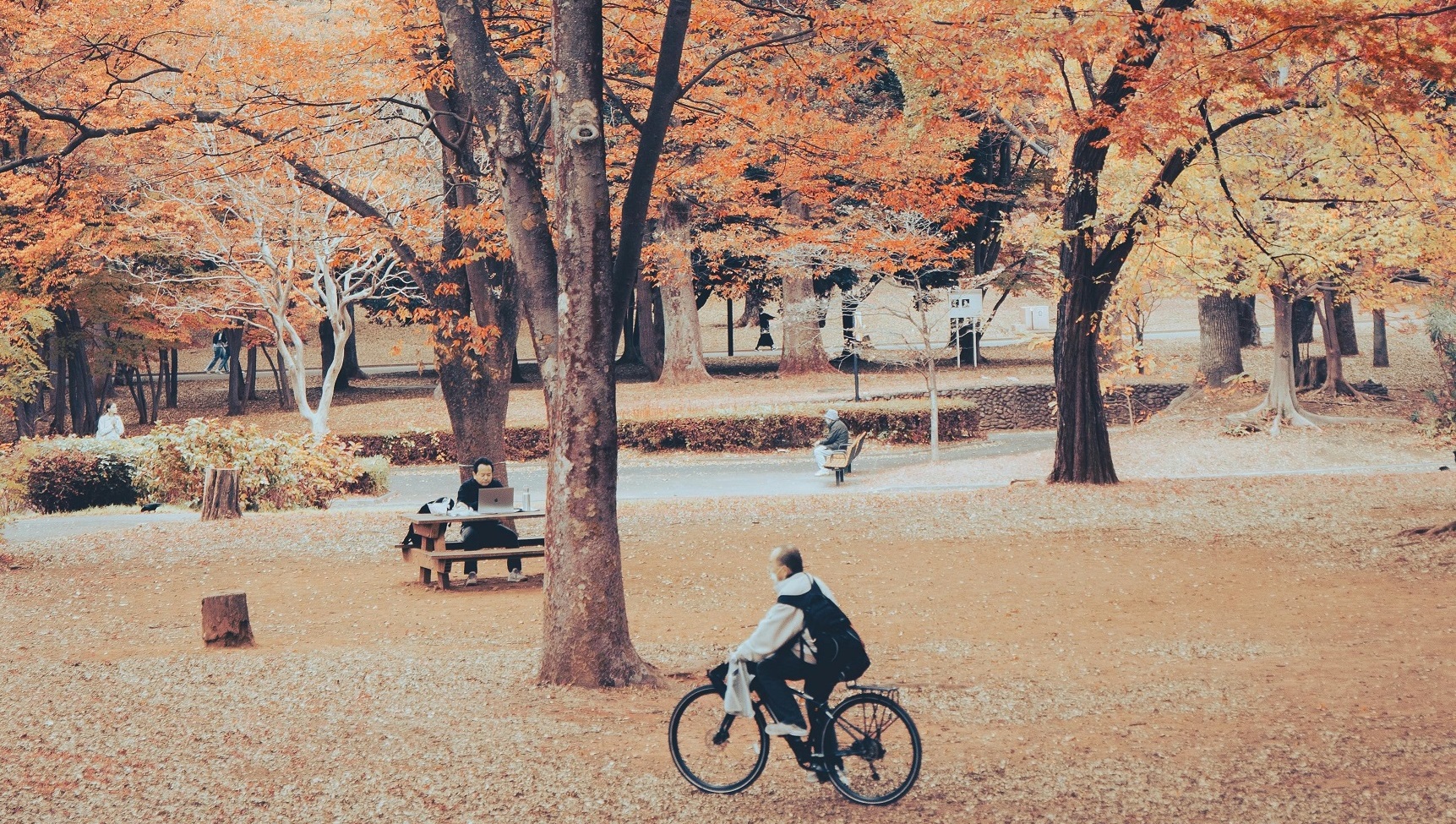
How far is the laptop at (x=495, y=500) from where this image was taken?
12.5m

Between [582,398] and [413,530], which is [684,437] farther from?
[582,398]

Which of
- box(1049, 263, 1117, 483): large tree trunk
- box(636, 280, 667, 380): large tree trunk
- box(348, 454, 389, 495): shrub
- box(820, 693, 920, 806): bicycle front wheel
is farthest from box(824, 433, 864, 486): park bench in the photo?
box(636, 280, 667, 380): large tree trunk

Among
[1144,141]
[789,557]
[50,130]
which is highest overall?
[50,130]

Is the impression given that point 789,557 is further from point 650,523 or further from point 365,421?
point 365,421

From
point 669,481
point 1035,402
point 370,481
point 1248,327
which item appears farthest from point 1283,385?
point 370,481

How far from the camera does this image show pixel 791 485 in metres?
20.9

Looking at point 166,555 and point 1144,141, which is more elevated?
point 1144,141

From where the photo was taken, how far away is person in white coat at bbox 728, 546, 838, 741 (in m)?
5.88

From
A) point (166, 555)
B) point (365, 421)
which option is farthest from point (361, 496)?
point (365, 421)

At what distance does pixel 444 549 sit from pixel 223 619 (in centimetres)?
295

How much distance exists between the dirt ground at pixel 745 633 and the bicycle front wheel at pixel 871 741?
133 millimetres

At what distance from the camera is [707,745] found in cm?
624

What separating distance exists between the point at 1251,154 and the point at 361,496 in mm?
15422

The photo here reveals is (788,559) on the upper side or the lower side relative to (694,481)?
upper
